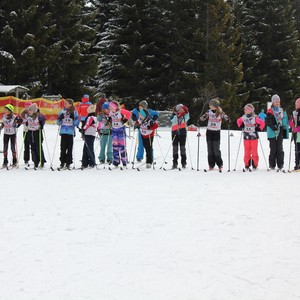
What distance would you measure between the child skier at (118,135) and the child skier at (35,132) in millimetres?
1819

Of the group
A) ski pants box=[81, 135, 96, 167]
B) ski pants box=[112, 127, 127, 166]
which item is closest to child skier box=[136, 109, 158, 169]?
ski pants box=[112, 127, 127, 166]

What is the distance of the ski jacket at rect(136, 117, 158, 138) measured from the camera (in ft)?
44.1

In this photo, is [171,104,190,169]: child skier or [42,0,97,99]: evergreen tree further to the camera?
[42,0,97,99]: evergreen tree

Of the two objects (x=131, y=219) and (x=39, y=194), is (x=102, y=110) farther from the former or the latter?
(x=131, y=219)

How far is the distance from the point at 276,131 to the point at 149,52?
32.0m

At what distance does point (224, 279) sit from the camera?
4.79 meters

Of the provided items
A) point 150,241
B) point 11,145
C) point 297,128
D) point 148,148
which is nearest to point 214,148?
point 148,148

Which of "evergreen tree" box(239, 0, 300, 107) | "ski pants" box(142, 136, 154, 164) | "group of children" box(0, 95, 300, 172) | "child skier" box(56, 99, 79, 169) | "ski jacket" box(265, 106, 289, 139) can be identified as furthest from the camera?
"evergreen tree" box(239, 0, 300, 107)

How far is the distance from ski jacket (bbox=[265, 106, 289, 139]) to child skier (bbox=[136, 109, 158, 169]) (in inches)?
109

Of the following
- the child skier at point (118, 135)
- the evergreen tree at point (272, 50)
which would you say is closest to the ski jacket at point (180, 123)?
the child skier at point (118, 135)

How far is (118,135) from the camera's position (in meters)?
13.0

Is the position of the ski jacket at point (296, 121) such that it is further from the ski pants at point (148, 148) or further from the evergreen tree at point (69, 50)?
the evergreen tree at point (69, 50)

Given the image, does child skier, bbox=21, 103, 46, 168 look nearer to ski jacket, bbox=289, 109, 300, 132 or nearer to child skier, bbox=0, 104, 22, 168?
child skier, bbox=0, 104, 22, 168

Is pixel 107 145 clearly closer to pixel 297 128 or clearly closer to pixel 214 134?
pixel 214 134
